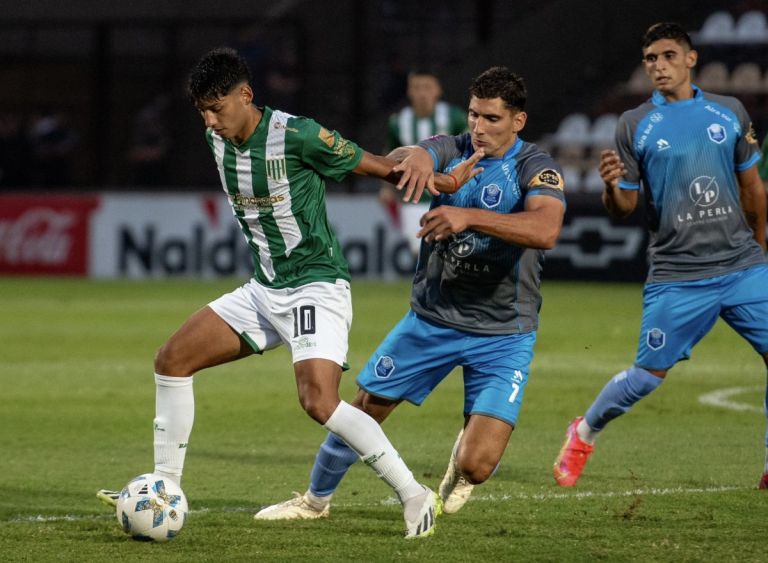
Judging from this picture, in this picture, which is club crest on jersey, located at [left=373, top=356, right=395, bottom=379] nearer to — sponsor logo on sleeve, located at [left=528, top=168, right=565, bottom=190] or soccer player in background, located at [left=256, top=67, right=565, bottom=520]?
soccer player in background, located at [left=256, top=67, right=565, bottom=520]

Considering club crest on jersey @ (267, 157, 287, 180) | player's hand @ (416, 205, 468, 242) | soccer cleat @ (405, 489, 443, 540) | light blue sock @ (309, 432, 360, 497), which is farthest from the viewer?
light blue sock @ (309, 432, 360, 497)

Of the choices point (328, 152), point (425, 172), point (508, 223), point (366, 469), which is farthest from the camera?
point (366, 469)

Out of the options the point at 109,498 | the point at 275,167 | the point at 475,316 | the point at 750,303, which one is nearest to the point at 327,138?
the point at 275,167

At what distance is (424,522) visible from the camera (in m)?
5.47

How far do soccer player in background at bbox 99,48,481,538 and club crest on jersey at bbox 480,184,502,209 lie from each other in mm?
235

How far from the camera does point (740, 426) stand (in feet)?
27.6

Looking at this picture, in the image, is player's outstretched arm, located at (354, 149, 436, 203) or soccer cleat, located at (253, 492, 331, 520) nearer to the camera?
player's outstretched arm, located at (354, 149, 436, 203)

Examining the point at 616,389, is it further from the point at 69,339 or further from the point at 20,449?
the point at 69,339

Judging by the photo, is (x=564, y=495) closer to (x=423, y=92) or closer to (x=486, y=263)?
(x=486, y=263)

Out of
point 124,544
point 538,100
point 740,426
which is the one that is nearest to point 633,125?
point 740,426

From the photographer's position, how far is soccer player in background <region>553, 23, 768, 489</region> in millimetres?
6578

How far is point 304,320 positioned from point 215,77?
1.01 meters

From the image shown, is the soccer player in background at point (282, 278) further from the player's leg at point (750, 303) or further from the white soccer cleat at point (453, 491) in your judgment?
the player's leg at point (750, 303)

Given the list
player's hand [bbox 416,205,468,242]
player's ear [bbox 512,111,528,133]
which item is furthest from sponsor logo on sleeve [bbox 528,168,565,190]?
player's hand [bbox 416,205,468,242]
